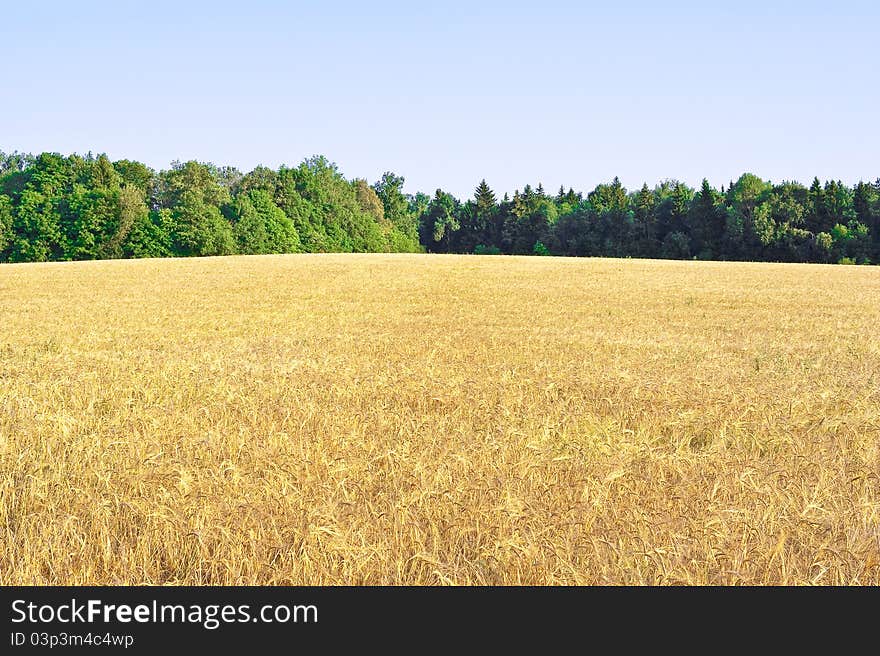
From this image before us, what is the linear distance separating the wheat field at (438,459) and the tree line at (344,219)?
7242cm

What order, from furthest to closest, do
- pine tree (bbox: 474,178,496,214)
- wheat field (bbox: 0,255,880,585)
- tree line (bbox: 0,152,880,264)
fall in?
pine tree (bbox: 474,178,496,214) < tree line (bbox: 0,152,880,264) < wheat field (bbox: 0,255,880,585)

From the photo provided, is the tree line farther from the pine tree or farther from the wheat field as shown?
the wheat field

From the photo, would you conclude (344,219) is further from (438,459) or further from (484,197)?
(438,459)

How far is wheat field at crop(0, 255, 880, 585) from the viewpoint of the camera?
3.81 metres

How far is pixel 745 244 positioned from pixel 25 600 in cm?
9867

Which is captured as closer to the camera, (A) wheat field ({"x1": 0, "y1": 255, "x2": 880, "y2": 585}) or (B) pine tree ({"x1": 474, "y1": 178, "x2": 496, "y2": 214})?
(A) wheat field ({"x1": 0, "y1": 255, "x2": 880, "y2": 585})

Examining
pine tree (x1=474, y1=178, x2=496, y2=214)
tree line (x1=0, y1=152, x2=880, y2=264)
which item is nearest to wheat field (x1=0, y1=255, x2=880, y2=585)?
tree line (x1=0, y1=152, x2=880, y2=264)

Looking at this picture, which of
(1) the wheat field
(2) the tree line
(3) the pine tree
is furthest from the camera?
(3) the pine tree

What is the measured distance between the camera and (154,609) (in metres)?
3.16

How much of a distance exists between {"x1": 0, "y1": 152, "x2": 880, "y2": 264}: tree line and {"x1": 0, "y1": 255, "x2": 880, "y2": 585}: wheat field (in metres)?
72.4

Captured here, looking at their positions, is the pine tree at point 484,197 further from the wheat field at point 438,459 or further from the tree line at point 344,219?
the wheat field at point 438,459

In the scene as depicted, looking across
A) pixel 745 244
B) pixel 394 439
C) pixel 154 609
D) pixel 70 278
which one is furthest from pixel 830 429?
pixel 745 244

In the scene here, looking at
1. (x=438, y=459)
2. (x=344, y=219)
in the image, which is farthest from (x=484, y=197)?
(x=438, y=459)

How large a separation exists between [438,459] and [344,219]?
103 m
